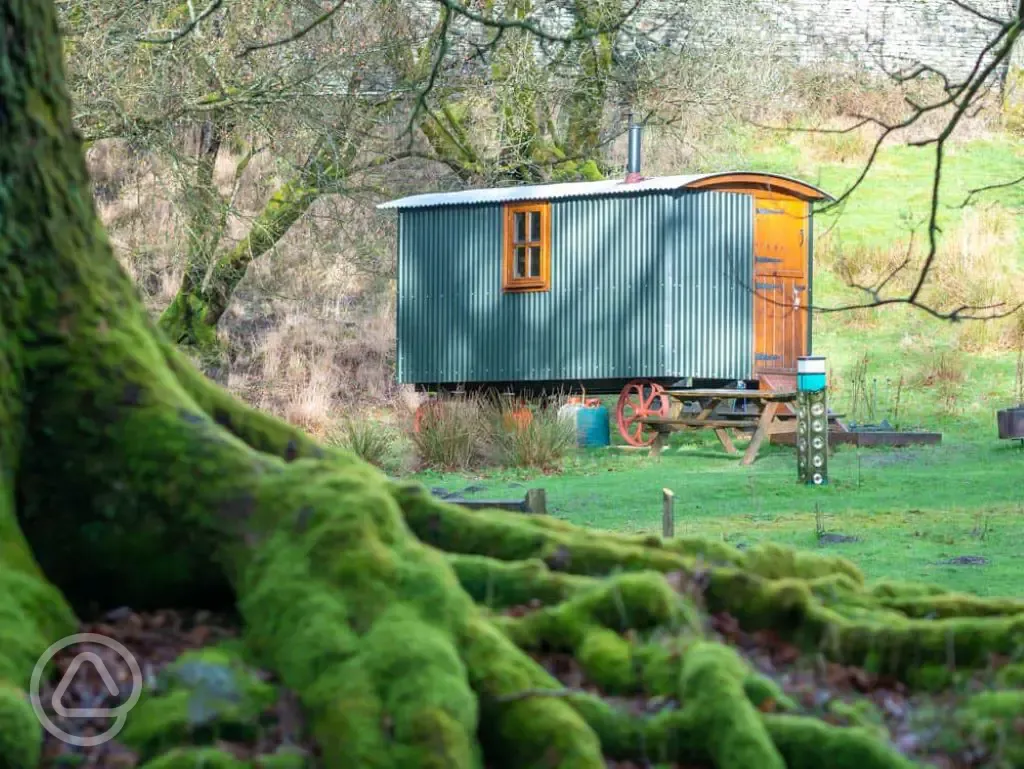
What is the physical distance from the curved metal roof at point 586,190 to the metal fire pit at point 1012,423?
4905mm

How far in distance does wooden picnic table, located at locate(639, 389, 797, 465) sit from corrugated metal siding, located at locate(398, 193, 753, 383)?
1966 mm

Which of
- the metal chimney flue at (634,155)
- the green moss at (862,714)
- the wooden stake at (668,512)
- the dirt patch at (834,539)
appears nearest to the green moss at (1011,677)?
the green moss at (862,714)

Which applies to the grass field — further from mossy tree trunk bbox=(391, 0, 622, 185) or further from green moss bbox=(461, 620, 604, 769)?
mossy tree trunk bbox=(391, 0, 622, 185)

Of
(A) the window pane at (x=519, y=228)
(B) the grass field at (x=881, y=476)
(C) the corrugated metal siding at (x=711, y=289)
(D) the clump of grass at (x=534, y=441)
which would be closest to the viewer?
(B) the grass field at (x=881, y=476)

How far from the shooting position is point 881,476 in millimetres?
15688

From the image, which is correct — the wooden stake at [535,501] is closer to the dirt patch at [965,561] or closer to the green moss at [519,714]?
the dirt patch at [965,561]

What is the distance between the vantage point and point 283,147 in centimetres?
1973

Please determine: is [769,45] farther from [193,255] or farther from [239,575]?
[239,575]

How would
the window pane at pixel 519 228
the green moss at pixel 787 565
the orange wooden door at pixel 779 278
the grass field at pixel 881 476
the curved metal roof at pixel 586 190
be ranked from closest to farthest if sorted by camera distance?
the green moss at pixel 787 565
the grass field at pixel 881 476
the curved metal roof at pixel 586 190
the orange wooden door at pixel 779 278
the window pane at pixel 519 228

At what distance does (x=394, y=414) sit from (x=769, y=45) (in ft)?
32.8

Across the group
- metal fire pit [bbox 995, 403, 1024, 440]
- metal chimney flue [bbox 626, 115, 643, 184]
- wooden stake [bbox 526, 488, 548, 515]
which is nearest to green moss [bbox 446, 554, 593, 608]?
wooden stake [bbox 526, 488, 548, 515]

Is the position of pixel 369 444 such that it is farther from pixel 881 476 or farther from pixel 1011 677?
pixel 1011 677

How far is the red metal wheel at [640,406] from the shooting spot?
2127 cm

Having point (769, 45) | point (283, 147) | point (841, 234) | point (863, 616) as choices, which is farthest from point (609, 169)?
point (863, 616)
